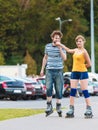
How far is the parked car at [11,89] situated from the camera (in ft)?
128

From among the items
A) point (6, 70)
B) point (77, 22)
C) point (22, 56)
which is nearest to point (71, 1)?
point (77, 22)

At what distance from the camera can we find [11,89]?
39.1m

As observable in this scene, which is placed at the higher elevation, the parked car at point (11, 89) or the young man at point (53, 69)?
the young man at point (53, 69)

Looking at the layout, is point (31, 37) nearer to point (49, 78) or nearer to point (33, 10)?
point (33, 10)

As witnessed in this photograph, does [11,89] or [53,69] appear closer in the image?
[53,69]

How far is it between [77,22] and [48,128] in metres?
68.6

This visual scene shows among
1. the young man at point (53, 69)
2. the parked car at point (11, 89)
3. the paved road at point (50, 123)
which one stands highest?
the young man at point (53, 69)

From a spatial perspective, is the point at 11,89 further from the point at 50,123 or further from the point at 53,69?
the point at 50,123

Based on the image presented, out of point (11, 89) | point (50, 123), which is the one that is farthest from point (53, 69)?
point (11, 89)

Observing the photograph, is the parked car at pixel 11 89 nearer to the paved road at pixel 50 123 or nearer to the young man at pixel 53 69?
the young man at pixel 53 69

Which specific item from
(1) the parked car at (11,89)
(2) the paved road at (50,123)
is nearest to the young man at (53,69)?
(2) the paved road at (50,123)

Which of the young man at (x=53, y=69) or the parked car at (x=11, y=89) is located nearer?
the young man at (x=53, y=69)

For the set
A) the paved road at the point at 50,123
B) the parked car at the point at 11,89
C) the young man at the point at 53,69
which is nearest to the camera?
the paved road at the point at 50,123

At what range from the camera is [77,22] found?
8288cm
